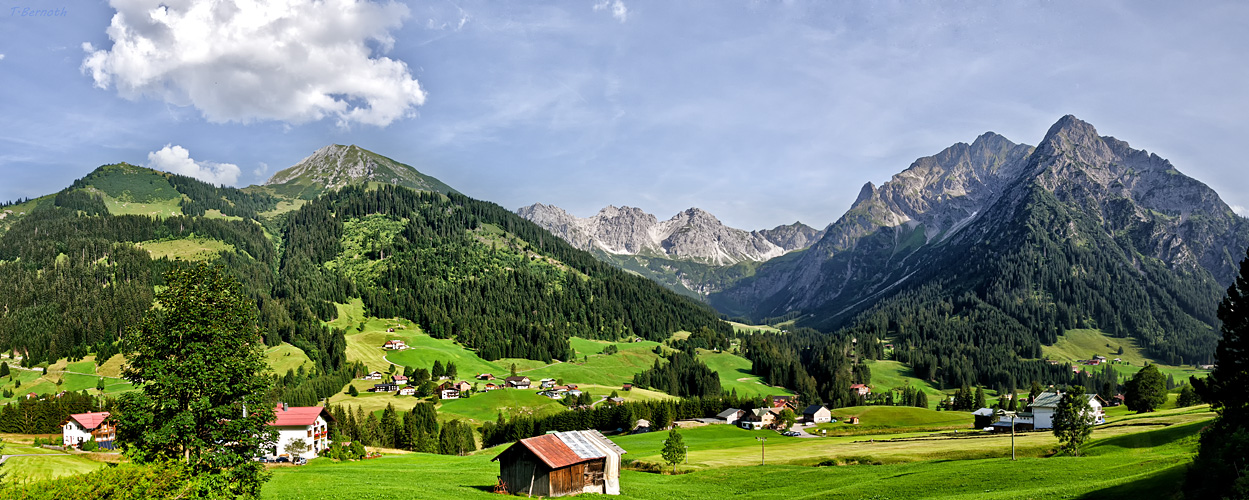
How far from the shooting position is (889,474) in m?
62.8

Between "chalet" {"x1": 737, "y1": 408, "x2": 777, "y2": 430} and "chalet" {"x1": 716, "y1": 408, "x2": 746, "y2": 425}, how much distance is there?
111 centimetres

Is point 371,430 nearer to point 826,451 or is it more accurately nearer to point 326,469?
point 326,469

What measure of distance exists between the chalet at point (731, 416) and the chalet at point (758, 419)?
1112mm

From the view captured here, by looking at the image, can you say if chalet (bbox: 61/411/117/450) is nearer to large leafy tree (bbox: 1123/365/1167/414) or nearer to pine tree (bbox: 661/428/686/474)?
pine tree (bbox: 661/428/686/474)

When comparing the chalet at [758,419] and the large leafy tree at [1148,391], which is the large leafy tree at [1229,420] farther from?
the chalet at [758,419]

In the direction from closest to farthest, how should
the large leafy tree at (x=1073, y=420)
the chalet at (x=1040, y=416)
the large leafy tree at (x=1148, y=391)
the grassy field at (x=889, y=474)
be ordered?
the grassy field at (x=889, y=474), the large leafy tree at (x=1073, y=420), the chalet at (x=1040, y=416), the large leafy tree at (x=1148, y=391)

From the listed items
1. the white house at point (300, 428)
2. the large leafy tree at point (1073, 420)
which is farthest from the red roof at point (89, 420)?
the large leafy tree at point (1073, 420)

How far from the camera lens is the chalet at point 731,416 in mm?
171125

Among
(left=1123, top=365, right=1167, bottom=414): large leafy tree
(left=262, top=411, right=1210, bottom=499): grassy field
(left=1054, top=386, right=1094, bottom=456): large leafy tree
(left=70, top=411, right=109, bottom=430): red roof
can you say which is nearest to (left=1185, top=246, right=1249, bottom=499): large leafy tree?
(left=262, top=411, right=1210, bottom=499): grassy field

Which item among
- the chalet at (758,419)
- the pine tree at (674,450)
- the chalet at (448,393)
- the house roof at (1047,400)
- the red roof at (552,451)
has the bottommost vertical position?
the chalet at (758,419)

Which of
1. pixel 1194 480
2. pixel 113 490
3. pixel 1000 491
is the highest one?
pixel 113 490

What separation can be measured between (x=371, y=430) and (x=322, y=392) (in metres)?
66.6

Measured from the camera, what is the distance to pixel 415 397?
191000 mm

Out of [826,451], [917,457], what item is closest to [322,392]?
[826,451]
